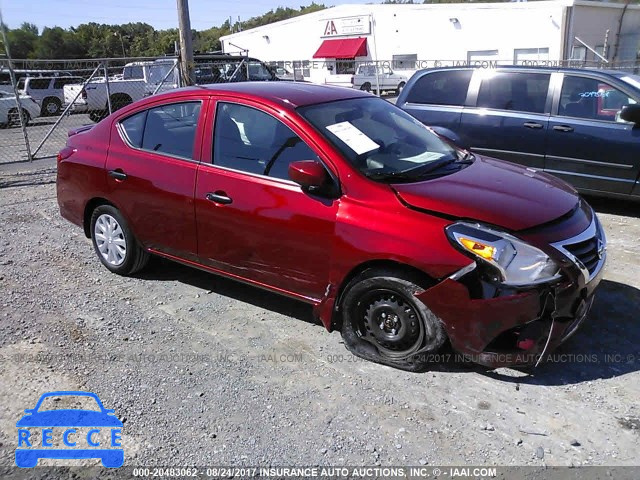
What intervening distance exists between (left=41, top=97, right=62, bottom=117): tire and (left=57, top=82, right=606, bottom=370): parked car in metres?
20.8

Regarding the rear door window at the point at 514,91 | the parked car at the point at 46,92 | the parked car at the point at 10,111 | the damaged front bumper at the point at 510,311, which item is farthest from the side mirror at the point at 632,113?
the parked car at the point at 46,92

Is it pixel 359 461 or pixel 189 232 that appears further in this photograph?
pixel 189 232

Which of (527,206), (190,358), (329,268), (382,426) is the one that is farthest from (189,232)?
(527,206)

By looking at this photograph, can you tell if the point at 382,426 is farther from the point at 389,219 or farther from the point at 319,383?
the point at 389,219

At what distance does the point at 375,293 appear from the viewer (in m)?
3.44

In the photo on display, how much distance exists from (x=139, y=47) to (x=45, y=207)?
274 ft

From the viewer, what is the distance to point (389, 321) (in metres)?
3.48

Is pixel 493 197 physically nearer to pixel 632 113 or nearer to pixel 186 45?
pixel 632 113

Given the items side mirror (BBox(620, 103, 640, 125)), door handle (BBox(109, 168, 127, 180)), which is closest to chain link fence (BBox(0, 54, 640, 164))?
side mirror (BBox(620, 103, 640, 125))

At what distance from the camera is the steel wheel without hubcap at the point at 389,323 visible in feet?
11.1

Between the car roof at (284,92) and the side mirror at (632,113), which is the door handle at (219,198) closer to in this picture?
the car roof at (284,92)

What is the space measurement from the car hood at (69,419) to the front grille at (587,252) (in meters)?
2.76

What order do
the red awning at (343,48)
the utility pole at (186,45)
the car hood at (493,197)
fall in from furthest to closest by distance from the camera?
the red awning at (343,48)
the utility pole at (186,45)
the car hood at (493,197)

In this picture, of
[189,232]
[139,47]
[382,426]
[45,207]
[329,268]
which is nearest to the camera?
[382,426]
